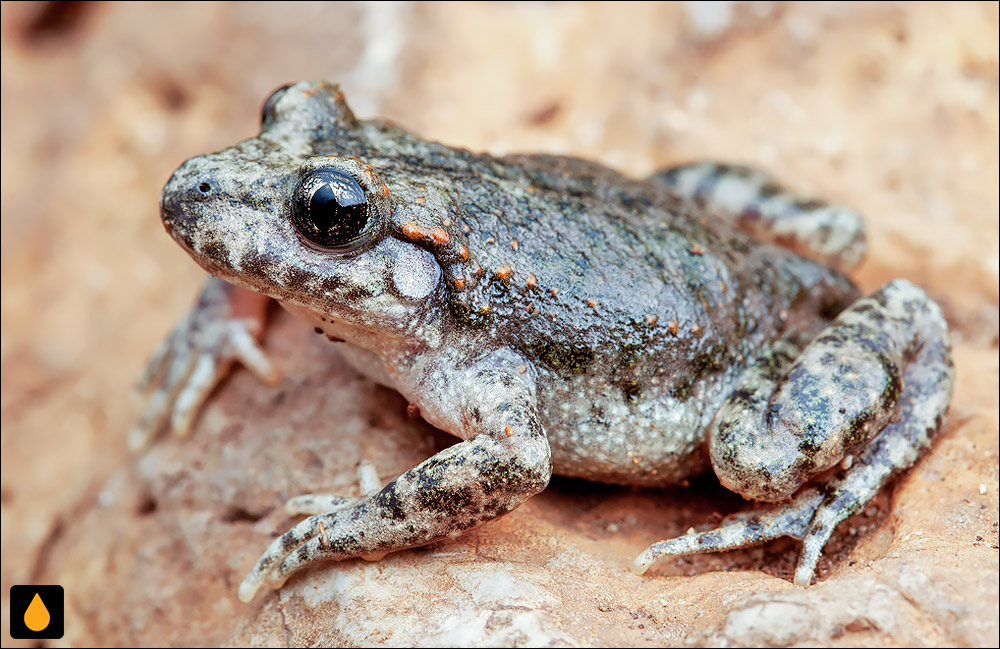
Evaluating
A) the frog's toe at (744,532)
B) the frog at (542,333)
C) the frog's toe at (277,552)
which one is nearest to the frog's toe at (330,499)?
the frog at (542,333)

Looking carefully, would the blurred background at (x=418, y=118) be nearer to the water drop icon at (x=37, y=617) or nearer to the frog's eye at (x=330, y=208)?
the water drop icon at (x=37, y=617)

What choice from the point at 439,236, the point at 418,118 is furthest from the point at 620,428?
the point at 418,118

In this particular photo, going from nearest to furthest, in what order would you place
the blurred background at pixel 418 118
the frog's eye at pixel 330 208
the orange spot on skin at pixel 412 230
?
the frog's eye at pixel 330 208
the orange spot on skin at pixel 412 230
the blurred background at pixel 418 118

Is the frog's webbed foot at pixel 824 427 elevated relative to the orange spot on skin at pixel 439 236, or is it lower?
lower

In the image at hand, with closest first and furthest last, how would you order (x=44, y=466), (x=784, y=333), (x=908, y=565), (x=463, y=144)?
(x=908, y=565), (x=784, y=333), (x=44, y=466), (x=463, y=144)

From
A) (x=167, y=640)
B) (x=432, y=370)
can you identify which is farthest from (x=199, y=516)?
(x=432, y=370)

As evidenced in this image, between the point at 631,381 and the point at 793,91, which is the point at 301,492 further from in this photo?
the point at 793,91

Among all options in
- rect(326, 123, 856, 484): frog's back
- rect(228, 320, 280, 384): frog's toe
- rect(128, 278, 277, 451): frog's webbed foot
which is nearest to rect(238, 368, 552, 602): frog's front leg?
rect(326, 123, 856, 484): frog's back
